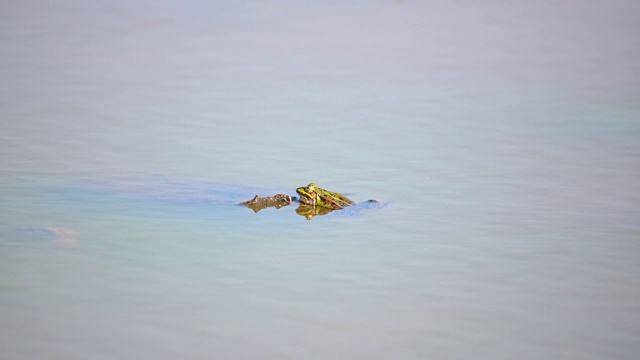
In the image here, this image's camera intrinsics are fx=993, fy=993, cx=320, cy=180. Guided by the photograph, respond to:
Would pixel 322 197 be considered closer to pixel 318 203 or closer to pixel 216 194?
pixel 318 203

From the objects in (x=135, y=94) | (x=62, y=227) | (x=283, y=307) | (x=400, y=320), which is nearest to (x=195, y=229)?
(x=62, y=227)

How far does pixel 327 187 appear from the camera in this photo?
9305 millimetres

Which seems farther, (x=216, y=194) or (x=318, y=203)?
(x=216, y=194)

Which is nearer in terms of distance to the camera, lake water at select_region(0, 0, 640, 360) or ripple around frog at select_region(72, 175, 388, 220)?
lake water at select_region(0, 0, 640, 360)

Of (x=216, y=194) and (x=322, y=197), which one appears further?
(x=216, y=194)

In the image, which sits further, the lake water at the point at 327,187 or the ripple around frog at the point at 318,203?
the ripple around frog at the point at 318,203

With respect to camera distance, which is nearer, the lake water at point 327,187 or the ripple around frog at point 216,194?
the lake water at point 327,187

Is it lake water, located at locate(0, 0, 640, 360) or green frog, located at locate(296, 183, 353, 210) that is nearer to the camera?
lake water, located at locate(0, 0, 640, 360)

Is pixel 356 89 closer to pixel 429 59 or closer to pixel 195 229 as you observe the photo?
pixel 429 59

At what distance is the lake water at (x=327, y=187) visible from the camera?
596 cm

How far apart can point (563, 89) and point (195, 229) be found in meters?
6.89

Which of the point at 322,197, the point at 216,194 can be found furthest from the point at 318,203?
the point at 216,194

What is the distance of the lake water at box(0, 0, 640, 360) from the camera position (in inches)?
235

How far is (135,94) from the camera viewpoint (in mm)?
12141
